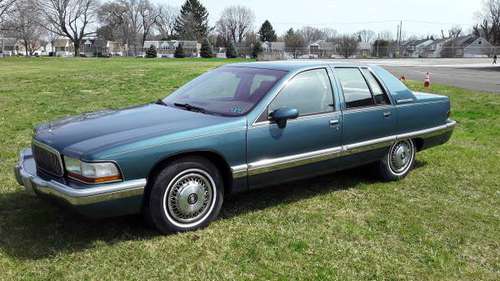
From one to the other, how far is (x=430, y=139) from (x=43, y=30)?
292 ft

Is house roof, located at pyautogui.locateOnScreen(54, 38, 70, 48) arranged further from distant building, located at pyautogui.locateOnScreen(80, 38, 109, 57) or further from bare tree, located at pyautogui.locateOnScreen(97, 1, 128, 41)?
bare tree, located at pyautogui.locateOnScreen(97, 1, 128, 41)

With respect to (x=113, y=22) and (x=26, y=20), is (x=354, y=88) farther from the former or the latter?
(x=113, y=22)

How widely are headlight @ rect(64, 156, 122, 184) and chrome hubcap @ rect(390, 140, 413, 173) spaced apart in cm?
347

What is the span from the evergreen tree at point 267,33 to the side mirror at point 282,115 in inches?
4241

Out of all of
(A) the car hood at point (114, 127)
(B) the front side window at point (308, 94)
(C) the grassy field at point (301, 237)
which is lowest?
(C) the grassy field at point (301, 237)

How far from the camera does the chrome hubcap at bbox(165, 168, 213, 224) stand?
410cm

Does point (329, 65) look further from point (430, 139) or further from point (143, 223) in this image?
point (143, 223)

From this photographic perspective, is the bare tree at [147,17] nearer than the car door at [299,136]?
No

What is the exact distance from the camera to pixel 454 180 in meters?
6.10

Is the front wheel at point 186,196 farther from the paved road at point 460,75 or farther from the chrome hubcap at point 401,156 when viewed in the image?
the paved road at point 460,75

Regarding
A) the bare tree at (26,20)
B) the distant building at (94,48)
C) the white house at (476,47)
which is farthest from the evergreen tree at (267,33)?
the bare tree at (26,20)

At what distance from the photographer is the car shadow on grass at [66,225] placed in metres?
3.91

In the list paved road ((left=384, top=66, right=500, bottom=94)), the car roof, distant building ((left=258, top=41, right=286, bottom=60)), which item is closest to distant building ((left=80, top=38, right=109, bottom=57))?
distant building ((left=258, top=41, right=286, bottom=60))

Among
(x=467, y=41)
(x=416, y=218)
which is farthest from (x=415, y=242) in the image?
(x=467, y=41)
